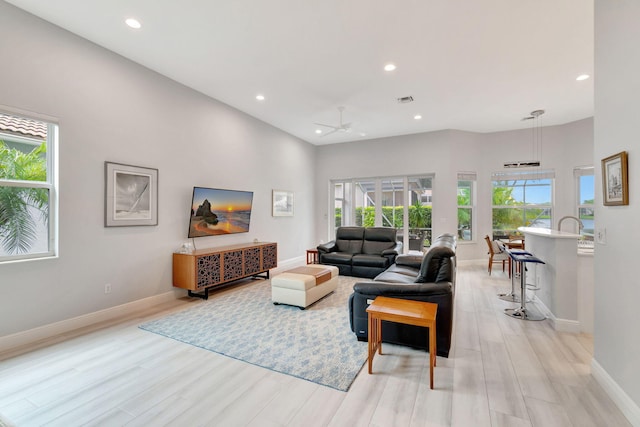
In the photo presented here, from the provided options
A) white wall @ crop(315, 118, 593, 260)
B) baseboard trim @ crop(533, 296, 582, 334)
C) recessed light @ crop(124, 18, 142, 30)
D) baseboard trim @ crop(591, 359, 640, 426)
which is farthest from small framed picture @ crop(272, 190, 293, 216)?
baseboard trim @ crop(591, 359, 640, 426)

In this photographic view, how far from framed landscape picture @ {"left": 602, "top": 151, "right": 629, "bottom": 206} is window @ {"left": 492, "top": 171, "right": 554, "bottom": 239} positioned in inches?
214

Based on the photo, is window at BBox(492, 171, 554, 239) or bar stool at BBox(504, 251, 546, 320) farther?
window at BBox(492, 171, 554, 239)

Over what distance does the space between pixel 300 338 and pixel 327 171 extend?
5851mm

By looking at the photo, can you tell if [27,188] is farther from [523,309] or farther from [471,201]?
[471,201]

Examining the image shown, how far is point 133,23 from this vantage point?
9.65ft

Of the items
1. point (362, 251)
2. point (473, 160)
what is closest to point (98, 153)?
point (362, 251)

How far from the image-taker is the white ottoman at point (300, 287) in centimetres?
374

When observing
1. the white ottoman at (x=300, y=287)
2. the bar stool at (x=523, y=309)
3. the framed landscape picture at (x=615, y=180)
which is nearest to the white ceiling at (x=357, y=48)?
the framed landscape picture at (x=615, y=180)

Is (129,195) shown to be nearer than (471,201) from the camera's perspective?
Yes

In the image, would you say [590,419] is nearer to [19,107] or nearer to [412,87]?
[412,87]

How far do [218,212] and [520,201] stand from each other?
7.21m

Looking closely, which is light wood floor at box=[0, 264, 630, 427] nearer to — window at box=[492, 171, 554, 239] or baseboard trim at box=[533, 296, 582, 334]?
baseboard trim at box=[533, 296, 582, 334]

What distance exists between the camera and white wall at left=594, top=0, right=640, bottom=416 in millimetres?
1787

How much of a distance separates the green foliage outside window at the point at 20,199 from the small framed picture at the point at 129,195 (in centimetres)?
57
